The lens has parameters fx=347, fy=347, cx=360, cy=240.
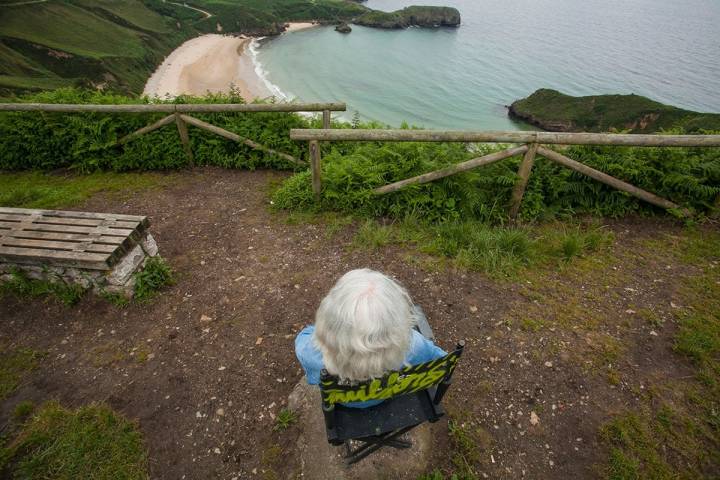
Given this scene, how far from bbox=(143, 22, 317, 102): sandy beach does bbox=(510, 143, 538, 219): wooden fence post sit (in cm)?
2202

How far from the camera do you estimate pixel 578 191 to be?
555cm

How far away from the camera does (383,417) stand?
234 cm

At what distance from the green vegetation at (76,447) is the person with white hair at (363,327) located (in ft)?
7.38

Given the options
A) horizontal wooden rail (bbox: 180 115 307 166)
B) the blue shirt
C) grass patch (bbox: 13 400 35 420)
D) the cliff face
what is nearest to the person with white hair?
the blue shirt

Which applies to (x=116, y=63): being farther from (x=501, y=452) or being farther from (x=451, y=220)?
(x=501, y=452)

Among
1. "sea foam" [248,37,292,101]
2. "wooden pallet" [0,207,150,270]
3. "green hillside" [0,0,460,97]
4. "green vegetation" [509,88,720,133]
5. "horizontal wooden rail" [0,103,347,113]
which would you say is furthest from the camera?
"green hillside" [0,0,460,97]

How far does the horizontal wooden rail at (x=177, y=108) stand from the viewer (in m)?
6.41

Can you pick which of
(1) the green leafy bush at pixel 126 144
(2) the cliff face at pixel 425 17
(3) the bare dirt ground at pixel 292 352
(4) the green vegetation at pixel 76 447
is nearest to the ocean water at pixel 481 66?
(2) the cliff face at pixel 425 17

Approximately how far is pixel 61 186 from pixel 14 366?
15.4 ft

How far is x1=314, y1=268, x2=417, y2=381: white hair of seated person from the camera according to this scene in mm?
1681

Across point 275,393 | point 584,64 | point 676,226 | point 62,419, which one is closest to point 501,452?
point 275,393

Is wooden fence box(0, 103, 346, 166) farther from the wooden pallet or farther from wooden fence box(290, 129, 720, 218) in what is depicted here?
the wooden pallet

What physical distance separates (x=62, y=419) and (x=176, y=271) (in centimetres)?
200

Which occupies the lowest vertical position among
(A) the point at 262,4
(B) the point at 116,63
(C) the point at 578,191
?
(B) the point at 116,63
